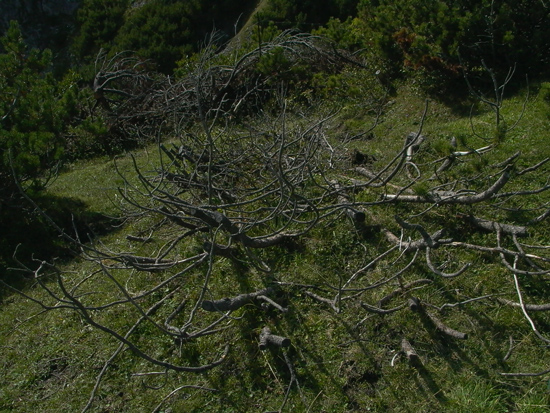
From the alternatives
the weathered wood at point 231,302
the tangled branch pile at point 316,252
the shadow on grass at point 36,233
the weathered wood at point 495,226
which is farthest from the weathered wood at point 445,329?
the shadow on grass at point 36,233

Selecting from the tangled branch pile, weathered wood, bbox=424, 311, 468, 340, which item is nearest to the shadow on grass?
the tangled branch pile

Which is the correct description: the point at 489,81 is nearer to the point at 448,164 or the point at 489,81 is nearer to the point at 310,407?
the point at 448,164

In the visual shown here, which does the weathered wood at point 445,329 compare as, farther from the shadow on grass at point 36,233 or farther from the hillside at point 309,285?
the shadow on grass at point 36,233

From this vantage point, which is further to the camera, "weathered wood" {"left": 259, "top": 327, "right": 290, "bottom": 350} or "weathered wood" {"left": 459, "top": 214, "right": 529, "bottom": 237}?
"weathered wood" {"left": 459, "top": 214, "right": 529, "bottom": 237}

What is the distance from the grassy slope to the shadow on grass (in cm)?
110

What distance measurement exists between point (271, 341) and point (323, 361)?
1.16 feet

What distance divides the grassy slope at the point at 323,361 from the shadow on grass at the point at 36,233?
1.10m

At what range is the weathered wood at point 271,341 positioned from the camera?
347cm

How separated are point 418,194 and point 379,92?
407 centimetres

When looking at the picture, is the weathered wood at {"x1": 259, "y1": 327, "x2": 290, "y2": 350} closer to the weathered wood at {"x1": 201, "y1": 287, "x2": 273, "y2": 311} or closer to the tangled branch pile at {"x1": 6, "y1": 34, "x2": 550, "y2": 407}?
the tangled branch pile at {"x1": 6, "y1": 34, "x2": 550, "y2": 407}

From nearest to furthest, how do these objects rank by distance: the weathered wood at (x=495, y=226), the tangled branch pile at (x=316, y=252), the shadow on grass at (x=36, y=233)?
the tangled branch pile at (x=316, y=252)
the weathered wood at (x=495, y=226)
the shadow on grass at (x=36, y=233)

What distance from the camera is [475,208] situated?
4344 millimetres

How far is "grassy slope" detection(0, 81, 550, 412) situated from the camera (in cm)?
318

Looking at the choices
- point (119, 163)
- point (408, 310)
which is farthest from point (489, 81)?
point (119, 163)
